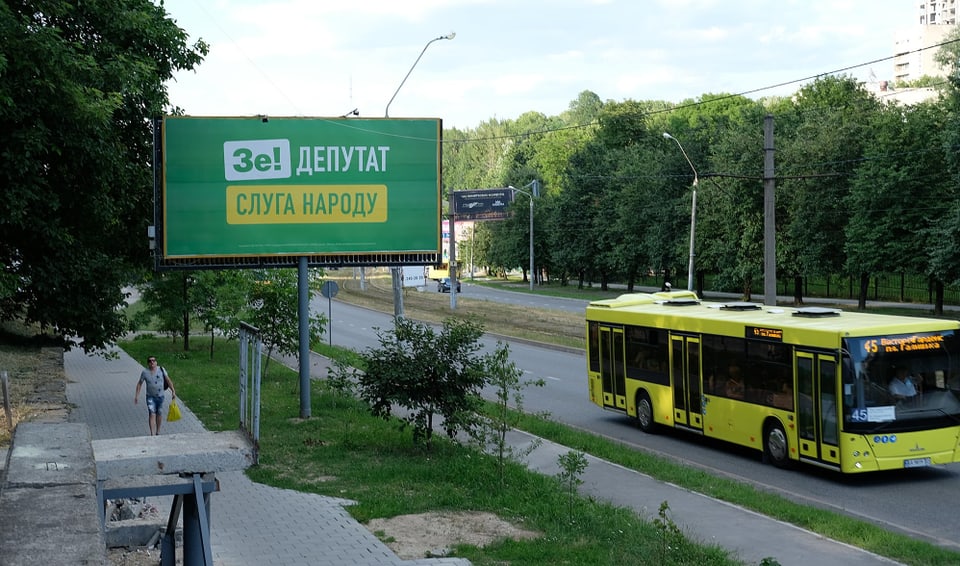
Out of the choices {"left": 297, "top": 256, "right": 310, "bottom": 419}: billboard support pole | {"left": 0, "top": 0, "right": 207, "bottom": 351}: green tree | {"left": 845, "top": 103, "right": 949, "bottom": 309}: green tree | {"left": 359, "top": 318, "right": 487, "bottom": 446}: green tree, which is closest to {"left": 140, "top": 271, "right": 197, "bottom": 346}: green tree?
{"left": 0, "top": 0, "right": 207, "bottom": 351}: green tree

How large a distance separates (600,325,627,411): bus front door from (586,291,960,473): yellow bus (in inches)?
50.3

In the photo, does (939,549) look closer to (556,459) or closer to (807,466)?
(807,466)

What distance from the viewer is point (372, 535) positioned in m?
11.1

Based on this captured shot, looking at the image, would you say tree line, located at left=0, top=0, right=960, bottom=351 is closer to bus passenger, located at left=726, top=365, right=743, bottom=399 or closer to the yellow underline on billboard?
the yellow underline on billboard

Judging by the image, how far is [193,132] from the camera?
64.3 feet

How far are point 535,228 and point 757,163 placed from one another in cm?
4070

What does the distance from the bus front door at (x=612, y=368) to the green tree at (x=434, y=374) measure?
5581mm

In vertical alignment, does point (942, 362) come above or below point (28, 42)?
below

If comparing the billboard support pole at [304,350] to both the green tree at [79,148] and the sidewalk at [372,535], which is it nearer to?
the green tree at [79,148]

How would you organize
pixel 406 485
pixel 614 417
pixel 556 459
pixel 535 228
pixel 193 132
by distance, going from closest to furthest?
pixel 406 485
pixel 556 459
pixel 193 132
pixel 614 417
pixel 535 228

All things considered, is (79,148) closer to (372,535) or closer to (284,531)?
(284,531)

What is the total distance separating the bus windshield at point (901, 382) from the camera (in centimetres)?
1457

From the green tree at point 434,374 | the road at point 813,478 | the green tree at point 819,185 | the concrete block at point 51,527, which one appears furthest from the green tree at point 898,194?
the concrete block at point 51,527

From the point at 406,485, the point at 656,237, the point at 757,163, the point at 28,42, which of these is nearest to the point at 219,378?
the point at 28,42
